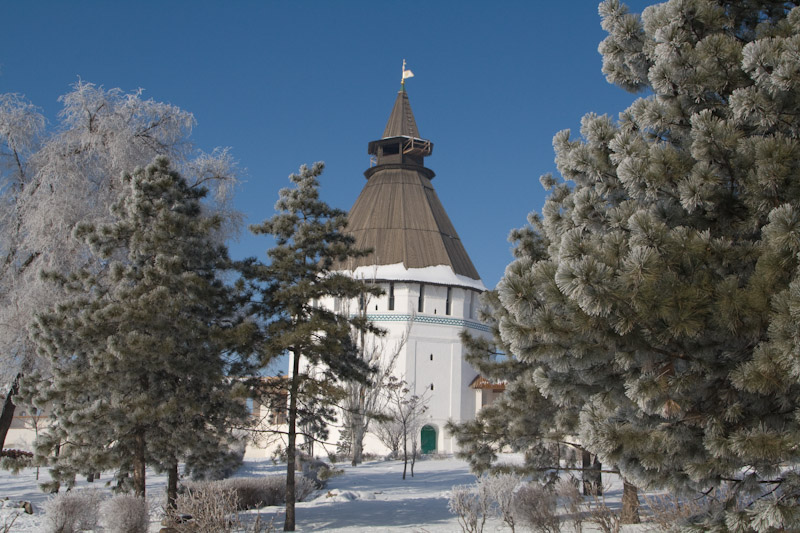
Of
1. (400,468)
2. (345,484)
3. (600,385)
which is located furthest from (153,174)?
(400,468)

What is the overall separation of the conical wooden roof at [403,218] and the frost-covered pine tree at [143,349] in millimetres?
22022

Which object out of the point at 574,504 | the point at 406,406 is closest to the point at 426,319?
the point at 406,406

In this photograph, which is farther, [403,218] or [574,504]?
[403,218]

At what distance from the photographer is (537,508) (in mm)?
10219

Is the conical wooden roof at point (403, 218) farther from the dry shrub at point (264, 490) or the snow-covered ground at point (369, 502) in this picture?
the dry shrub at point (264, 490)

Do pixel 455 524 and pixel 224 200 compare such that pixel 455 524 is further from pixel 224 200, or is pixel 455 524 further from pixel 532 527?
pixel 224 200

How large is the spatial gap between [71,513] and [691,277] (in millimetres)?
9153

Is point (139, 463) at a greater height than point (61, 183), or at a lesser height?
lesser

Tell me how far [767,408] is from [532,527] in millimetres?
5530

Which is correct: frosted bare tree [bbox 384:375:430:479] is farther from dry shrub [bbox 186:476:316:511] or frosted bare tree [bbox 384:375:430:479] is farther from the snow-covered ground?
dry shrub [bbox 186:476:316:511]

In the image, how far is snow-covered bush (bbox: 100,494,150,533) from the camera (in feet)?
33.1

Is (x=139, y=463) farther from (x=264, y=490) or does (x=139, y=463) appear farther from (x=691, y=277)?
(x=691, y=277)

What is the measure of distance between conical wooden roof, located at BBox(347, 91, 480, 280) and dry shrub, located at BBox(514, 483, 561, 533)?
915 inches

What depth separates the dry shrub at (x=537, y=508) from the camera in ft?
Answer: 32.0
